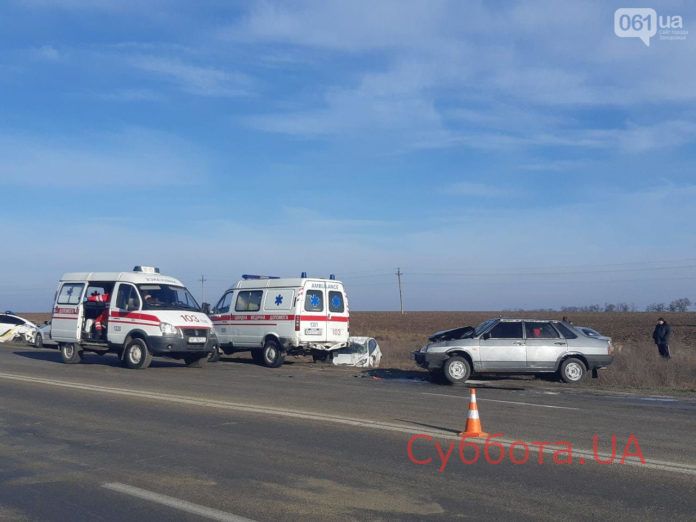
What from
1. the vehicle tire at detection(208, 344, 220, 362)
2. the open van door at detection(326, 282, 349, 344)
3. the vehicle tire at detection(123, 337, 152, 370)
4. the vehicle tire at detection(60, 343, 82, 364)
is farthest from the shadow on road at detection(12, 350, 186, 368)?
the open van door at detection(326, 282, 349, 344)

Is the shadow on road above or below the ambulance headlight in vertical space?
below

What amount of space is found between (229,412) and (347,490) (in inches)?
204

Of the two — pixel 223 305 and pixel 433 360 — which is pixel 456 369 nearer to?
pixel 433 360

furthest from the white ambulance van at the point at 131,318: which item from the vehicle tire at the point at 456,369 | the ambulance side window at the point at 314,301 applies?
the vehicle tire at the point at 456,369

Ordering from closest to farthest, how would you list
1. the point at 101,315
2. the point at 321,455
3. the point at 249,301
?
the point at 321,455 → the point at 101,315 → the point at 249,301

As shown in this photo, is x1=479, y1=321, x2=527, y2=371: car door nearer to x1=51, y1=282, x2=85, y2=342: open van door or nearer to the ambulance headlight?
the ambulance headlight

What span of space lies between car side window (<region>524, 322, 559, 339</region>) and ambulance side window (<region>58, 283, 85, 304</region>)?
12028mm

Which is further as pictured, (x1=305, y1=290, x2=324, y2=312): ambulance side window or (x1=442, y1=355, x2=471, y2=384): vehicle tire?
(x1=305, y1=290, x2=324, y2=312): ambulance side window

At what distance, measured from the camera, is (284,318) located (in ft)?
71.3

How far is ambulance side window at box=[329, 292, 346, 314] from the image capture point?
22219 mm

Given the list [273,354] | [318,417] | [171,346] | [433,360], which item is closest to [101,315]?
[171,346]

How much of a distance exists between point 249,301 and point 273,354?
6.17ft

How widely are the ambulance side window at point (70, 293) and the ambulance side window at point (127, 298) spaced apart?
5.53 ft

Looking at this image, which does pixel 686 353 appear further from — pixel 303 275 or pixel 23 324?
pixel 23 324
